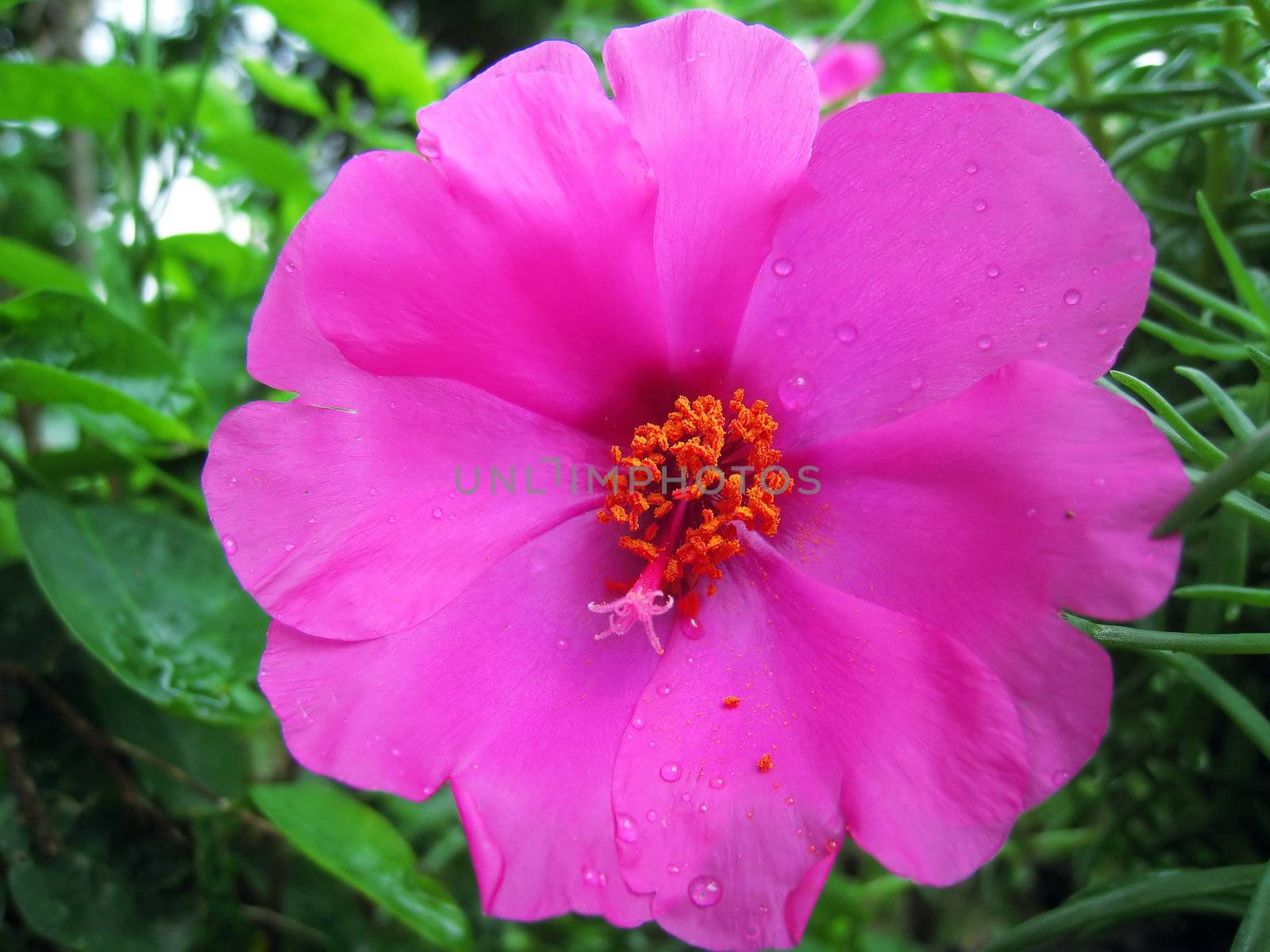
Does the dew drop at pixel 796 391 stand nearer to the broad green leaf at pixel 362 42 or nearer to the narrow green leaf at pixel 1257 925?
the narrow green leaf at pixel 1257 925

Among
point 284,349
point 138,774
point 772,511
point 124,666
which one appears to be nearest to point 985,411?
point 772,511

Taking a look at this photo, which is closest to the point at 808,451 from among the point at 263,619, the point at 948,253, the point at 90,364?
the point at 948,253

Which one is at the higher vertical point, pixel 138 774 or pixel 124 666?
pixel 124 666

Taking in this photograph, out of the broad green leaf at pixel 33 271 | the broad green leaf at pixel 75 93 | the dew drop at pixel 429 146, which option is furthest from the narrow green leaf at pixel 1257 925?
the broad green leaf at pixel 75 93

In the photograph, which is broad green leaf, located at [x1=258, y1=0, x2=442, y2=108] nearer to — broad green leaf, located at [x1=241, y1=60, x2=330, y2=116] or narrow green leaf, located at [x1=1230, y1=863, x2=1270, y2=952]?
broad green leaf, located at [x1=241, y1=60, x2=330, y2=116]

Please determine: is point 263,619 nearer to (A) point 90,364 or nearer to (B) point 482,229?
(A) point 90,364

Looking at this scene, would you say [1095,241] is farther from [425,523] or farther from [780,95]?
[425,523]

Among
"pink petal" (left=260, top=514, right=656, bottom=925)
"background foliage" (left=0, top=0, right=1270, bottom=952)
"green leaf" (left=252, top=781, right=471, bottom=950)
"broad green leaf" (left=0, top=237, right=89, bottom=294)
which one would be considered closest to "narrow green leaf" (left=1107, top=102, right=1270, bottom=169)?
"background foliage" (left=0, top=0, right=1270, bottom=952)
